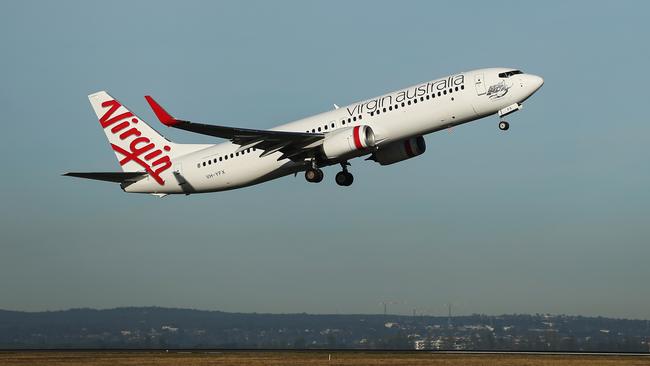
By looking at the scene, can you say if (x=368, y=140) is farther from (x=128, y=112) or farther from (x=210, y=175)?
(x=128, y=112)

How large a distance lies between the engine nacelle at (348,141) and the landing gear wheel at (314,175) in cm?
224

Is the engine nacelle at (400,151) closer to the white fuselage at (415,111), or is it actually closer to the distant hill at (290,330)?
the white fuselage at (415,111)

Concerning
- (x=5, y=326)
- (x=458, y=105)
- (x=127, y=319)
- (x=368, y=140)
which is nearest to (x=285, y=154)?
(x=368, y=140)

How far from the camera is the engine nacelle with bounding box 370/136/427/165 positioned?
5619 centimetres

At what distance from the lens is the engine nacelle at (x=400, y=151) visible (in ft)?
184

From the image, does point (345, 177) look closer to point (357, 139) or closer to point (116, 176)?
point (357, 139)

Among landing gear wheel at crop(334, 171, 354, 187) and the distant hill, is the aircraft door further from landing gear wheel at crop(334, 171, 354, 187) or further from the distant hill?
the distant hill

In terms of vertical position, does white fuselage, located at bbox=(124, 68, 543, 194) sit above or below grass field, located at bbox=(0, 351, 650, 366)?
above

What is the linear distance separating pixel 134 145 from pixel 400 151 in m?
18.5

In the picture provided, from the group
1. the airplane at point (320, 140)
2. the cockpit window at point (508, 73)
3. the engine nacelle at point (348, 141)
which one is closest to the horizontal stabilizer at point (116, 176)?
the airplane at point (320, 140)

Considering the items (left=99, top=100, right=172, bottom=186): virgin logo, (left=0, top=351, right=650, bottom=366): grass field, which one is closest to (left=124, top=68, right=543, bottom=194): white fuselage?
(left=99, top=100, right=172, bottom=186): virgin logo

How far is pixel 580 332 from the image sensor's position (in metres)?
118

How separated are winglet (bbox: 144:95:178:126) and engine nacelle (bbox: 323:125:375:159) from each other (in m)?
8.88

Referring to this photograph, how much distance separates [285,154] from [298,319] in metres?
68.3
